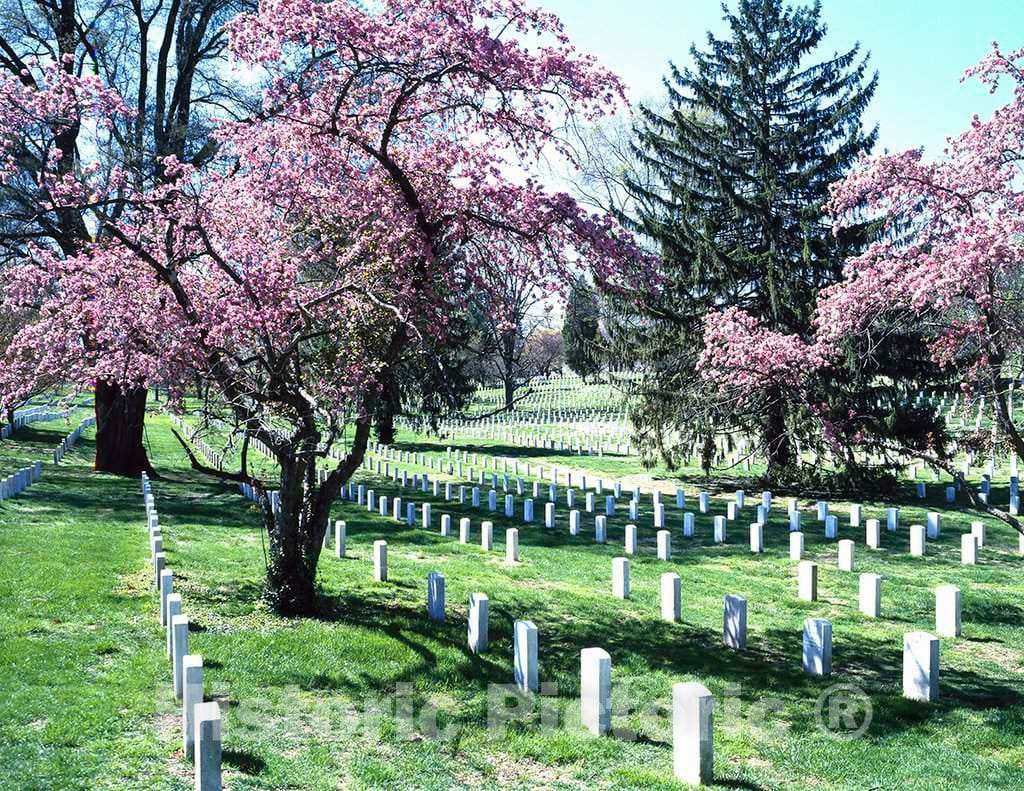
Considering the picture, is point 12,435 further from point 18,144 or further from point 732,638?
point 732,638

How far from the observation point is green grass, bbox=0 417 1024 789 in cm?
505

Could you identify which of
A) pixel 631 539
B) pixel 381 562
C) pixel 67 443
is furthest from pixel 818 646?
pixel 67 443

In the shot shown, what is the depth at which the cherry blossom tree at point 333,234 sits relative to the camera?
7949 mm

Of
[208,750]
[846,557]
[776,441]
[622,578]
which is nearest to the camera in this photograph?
[208,750]

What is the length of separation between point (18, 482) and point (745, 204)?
1780 cm

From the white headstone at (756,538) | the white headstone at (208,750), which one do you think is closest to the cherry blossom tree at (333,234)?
the white headstone at (208,750)

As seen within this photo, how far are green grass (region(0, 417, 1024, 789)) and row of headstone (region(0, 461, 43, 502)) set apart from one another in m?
3.19

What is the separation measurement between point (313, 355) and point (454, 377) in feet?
83.8

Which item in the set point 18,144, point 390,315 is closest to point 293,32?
point 390,315

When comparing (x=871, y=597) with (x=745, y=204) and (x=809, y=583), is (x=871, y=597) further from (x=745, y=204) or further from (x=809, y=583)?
(x=745, y=204)

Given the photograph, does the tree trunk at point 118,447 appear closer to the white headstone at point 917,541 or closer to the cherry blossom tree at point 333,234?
the cherry blossom tree at point 333,234

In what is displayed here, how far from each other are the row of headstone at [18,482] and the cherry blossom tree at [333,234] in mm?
7437

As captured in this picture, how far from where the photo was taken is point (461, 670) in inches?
268

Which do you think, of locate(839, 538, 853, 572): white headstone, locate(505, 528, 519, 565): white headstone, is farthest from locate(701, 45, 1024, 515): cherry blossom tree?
locate(505, 528, 519, 565): white headstone
